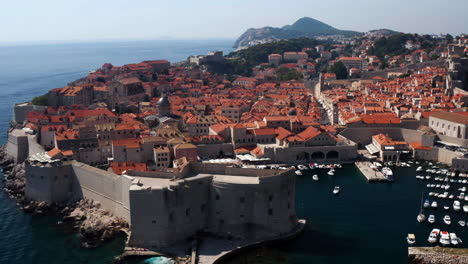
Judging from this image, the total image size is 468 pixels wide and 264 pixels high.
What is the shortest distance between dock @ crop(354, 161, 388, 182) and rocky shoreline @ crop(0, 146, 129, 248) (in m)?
18.0

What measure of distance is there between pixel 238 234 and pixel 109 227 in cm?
693

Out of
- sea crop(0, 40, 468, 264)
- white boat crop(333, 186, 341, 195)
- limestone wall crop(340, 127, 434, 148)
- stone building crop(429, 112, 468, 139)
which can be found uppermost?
stone building crop(429, 112, 468, 139)

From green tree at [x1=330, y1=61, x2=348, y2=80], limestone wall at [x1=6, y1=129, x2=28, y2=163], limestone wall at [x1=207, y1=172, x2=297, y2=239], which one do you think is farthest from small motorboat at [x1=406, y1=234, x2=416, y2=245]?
green tree at [x1=330, y1=61, x2=348, y2=80]

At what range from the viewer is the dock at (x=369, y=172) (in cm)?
3466

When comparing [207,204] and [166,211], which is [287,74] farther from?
[166,211]

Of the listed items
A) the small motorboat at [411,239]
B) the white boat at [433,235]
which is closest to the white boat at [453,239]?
the white boat at [433,235]

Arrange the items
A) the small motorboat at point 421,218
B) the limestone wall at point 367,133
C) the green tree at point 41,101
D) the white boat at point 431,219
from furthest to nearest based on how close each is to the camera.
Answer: the green tree at point 41,101 < the limestone wall at point 367,133 < the small motorboat at point 421,218 < the white boat at point 431,219

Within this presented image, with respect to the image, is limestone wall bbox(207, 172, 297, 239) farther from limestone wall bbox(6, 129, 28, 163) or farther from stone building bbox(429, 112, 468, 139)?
stone building bbox(429, 112, 468, 139)

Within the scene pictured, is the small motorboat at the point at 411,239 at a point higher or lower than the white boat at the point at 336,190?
lower

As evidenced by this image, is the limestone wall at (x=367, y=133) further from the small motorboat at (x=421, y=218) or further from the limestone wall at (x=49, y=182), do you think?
the limestone wall at (x=49, y=182)

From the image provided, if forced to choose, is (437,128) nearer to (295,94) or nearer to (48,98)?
(295,94)

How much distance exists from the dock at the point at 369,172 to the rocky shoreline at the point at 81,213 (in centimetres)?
1803

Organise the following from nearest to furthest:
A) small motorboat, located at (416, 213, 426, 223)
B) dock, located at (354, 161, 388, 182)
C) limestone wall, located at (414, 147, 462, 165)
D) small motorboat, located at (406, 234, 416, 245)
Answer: small motorboat, located at (406, 234, 416, 245)
small motorboat, located at (416, 213, 426, 223)
dock, located at (354, 161, 388, 182)
limestone wall, located at (414, 147, 462, 165)

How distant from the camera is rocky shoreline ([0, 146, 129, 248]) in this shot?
25.2 metres
